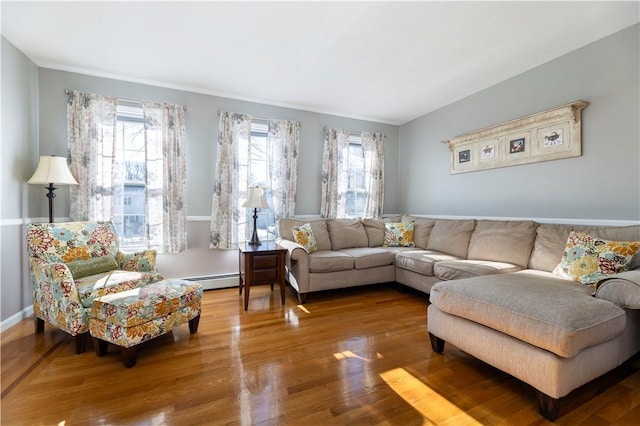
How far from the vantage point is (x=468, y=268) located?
2.54m

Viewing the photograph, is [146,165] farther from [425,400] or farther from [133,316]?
[425,400]

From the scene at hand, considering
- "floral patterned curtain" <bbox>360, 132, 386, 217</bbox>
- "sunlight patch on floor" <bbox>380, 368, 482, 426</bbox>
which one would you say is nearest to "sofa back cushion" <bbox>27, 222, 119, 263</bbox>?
"sunlight patch on floor" <bbox>380, 368, 482, 426</bbox>

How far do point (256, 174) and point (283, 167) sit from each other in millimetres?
384

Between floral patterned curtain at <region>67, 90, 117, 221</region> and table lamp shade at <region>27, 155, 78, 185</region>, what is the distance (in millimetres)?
313

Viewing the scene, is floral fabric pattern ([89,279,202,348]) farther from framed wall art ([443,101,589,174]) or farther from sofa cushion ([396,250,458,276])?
framed wall art ([443,101,589,174])

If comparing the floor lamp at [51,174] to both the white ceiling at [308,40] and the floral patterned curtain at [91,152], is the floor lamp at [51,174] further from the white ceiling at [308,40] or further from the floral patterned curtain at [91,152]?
the white ceiling at [308,40]

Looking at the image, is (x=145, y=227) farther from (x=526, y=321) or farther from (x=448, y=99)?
(x=448, y=99)

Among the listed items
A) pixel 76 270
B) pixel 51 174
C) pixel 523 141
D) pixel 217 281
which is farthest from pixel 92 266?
pixel 523 141

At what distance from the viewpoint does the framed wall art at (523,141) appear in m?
2.56

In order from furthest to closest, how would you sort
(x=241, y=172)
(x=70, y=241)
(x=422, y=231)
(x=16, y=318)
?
(x=422, y=231), (x=241, y=172), (x=16, y=318), (x=70, y=241)

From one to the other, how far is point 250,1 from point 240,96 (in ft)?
5.74

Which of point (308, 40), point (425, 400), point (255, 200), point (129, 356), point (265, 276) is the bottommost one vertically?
point (425, 400)

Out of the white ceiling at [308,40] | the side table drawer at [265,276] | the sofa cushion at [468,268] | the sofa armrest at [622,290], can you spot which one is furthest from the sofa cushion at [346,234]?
the sofa armrest at [622,290]

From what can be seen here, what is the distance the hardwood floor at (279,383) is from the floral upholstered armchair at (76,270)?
0.28 meters
